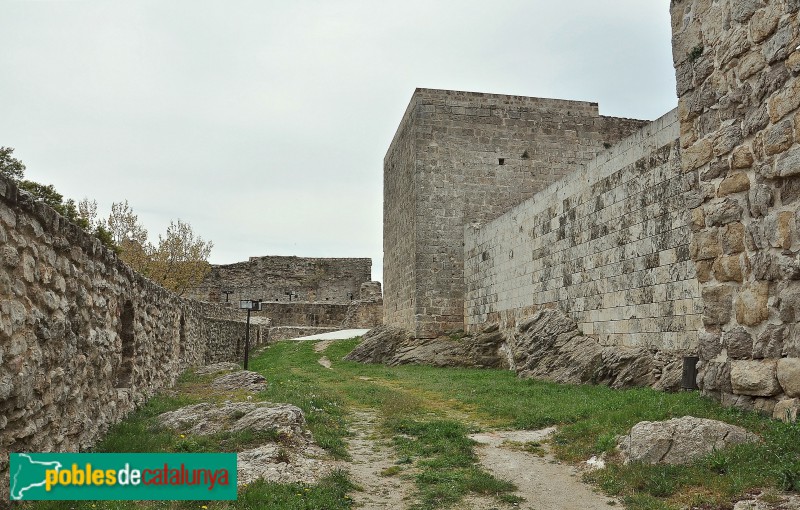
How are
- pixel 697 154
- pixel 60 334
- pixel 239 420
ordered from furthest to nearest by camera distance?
pixel 239 420, pixel 697 154, pixel 60 334

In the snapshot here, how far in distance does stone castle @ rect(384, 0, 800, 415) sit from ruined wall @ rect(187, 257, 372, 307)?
58.5ft

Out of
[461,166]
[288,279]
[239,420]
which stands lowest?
[239,420]

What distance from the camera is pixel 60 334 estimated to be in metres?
5.16

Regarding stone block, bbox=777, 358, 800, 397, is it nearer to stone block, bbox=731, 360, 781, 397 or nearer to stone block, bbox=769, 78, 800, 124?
stone block, bbox=731, 360, 781, 397

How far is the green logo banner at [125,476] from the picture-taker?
4.23 m

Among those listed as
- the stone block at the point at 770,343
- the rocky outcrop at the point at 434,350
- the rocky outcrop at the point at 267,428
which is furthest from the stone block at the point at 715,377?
the rocky outcrop at the point at 434,350

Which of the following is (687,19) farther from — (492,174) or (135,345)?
(492,174)

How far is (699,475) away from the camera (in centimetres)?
495

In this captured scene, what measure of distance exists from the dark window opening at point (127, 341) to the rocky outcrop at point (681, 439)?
19.2ft

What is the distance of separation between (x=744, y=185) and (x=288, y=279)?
3714 cm

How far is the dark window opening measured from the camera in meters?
8.05

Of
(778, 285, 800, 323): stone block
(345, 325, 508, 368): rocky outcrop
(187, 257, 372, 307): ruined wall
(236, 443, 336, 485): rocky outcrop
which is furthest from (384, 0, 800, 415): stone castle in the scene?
(187, 257, 372, 307): ruined wall

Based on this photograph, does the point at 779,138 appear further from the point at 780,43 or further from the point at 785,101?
the point at 780,43

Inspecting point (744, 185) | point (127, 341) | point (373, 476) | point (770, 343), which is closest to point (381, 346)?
point (127, 341)
